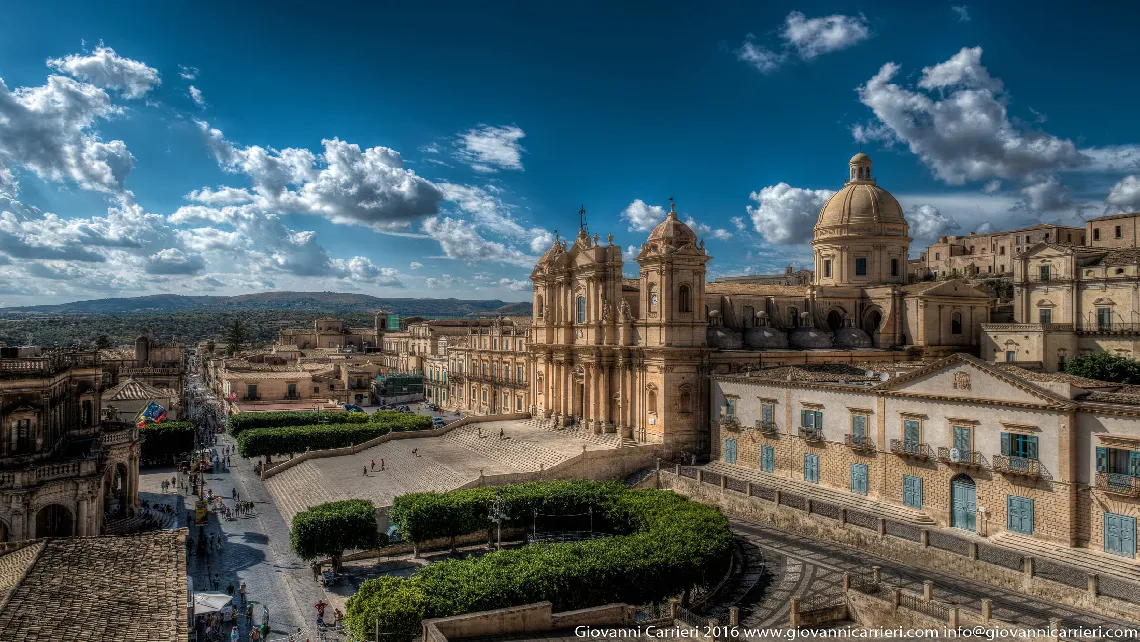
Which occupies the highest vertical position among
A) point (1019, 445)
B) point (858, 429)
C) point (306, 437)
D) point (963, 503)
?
point (1019, 445)

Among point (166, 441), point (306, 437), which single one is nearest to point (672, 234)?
point (306, 437)

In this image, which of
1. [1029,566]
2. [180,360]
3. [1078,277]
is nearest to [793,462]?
[1029,566]

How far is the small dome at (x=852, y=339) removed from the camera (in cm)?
5359

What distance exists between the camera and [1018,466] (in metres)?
28.8

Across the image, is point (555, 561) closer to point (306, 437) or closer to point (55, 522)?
point (55, 522)

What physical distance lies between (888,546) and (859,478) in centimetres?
613

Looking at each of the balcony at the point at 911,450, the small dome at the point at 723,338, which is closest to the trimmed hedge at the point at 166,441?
the small dome at the point at 723,338

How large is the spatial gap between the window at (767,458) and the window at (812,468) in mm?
2240

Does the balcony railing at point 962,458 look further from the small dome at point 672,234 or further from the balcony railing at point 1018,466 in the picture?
the small dome at point 672,234

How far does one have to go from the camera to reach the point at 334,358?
101m

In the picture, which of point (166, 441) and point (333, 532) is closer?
point (333, 532)

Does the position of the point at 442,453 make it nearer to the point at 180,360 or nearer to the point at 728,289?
the point at 728,289

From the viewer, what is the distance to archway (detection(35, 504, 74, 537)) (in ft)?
102

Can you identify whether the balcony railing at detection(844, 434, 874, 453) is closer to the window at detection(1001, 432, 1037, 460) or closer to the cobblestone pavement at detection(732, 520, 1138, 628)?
the cobblestone pavement at detection(732, 520, 1138, 628)
